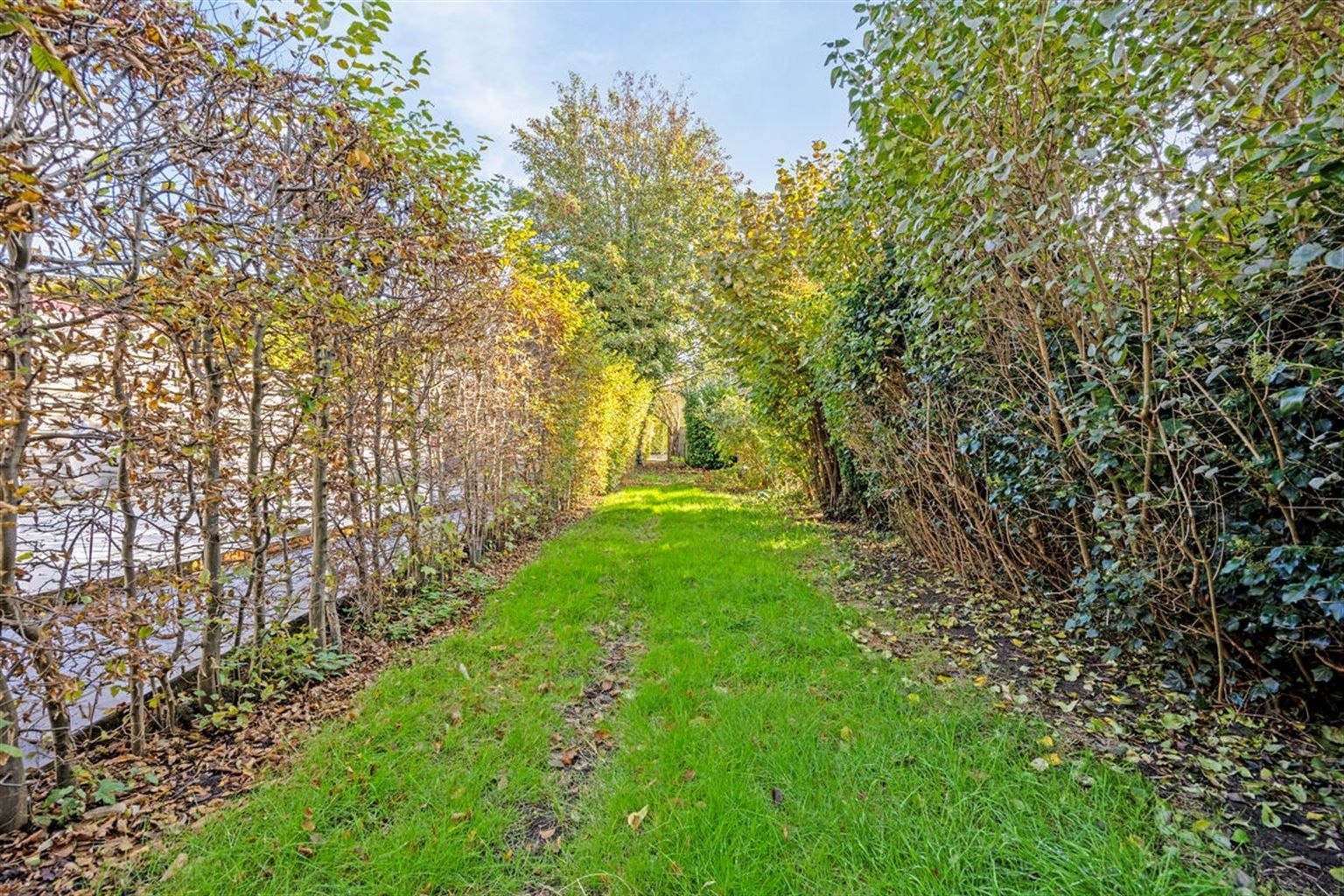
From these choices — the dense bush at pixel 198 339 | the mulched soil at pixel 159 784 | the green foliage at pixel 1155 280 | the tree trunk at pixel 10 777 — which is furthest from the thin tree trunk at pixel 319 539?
the green foliage at pixel 1155 280

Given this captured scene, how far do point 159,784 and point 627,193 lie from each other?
15.8m

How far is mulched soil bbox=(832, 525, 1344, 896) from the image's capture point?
4.86 feet

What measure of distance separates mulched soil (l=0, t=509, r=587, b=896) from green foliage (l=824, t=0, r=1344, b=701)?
3.90m

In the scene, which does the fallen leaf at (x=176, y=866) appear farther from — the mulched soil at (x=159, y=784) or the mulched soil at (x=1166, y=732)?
the mulched soil at (x=1166, y=732)

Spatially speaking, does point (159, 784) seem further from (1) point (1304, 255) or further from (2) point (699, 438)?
(2) point (699, 438)

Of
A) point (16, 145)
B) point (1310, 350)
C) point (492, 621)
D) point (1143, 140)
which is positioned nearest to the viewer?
point (16, 145)

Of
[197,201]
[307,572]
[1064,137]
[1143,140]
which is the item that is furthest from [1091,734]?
[197,201]

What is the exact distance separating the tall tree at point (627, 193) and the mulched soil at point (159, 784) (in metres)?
11.6

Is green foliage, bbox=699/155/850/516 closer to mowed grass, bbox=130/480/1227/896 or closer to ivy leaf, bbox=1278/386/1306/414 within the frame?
mowed grass, bbox=130/480/1227/896

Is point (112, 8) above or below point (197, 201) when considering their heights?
above

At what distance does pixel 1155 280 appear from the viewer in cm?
214

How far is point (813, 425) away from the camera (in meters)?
7.43

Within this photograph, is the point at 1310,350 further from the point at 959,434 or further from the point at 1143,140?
the point at 959,434

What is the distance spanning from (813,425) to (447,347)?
5.14 meters
